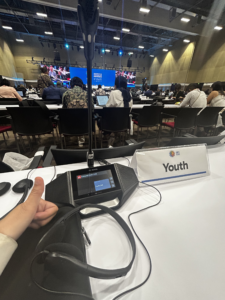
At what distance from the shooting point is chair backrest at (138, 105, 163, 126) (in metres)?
2.44

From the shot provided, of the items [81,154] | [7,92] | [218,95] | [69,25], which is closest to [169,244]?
[81,154]

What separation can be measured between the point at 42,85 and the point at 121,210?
4.46m

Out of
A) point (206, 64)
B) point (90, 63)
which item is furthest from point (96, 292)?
point (206, 64)

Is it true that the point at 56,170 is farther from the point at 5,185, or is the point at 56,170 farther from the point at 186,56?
the point at 186,56

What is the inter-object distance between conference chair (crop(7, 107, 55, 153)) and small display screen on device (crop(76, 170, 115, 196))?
5.67 ft

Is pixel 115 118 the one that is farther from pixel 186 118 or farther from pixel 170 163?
pixel 170 163

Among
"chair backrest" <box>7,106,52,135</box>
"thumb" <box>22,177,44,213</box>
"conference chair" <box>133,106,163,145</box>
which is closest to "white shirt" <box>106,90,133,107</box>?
"conference chair" <box>133,106,163,145</box>

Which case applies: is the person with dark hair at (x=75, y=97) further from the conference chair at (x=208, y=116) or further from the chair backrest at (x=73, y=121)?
the conference chair at (x=208, y=116)

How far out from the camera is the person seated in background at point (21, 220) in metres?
0.25

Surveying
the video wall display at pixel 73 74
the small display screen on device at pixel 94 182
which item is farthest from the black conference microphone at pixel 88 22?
the video wall display at pixel 73 74

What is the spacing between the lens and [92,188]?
0.46 m

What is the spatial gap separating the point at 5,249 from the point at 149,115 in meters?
2.59

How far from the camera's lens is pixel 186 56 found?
848cm

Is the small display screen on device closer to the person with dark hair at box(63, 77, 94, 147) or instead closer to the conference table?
the conference table
